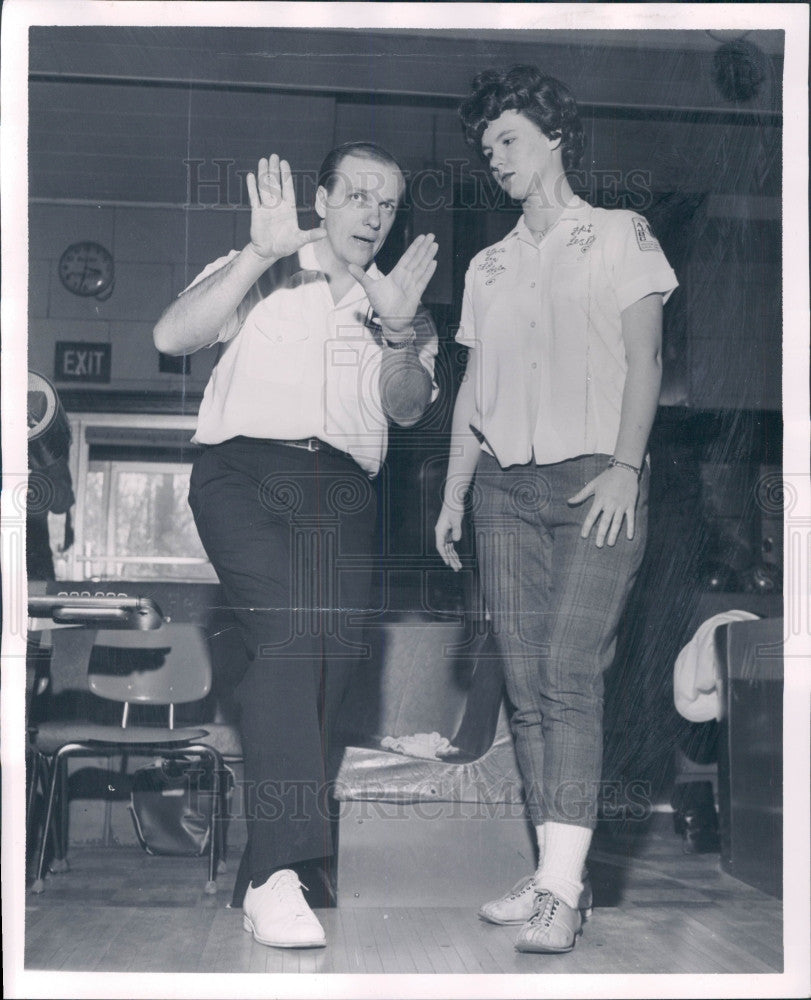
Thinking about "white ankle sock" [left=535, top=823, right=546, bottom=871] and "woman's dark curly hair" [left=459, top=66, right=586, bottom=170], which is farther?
"woman's dark curly hair" [left=459, top=66, right=586, bottom=170]

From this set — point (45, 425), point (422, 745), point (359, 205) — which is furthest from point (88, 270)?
point (422, 745)

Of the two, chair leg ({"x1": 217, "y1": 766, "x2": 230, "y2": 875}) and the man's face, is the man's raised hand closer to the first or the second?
the man's face

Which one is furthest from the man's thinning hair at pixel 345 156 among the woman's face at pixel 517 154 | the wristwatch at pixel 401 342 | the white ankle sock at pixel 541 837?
the white ankle sock at pixel 541 837

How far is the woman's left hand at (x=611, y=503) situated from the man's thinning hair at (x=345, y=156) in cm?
83

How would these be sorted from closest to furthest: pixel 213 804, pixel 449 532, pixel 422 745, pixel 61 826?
pixel 449 532, pixel 422 745, pixel 61 826, pixel 213 804

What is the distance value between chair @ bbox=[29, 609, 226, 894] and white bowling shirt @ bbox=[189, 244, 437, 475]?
2.08 ft

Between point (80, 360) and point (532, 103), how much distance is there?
3.88 feet

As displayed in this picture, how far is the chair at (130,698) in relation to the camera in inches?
117

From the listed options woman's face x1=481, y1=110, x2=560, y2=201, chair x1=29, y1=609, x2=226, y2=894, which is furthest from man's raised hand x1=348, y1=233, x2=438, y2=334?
chair x1=29, y1=609, x2=226, y2=894

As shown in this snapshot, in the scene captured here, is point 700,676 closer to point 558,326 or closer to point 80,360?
point 558,326

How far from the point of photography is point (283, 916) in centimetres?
244

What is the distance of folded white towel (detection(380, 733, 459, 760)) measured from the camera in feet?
9.68

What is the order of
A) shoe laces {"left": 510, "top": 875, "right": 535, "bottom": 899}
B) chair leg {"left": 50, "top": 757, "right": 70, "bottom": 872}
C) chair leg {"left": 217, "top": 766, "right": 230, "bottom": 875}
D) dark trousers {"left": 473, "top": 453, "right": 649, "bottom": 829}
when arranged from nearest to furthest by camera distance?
dark trousers {"left": 473, "top": 453, "right": 649, "bottom": 829}
shoe laces {"left": 510, "top": 875, "right": 535, "bottom": 899}
chair leg {"left": 50, "top": 757, "right": 70, "bottom": 872}
chair leg {"left": 217, "top": 766, "right": 230, "bottom": 875}

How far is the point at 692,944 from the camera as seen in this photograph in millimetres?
2533
